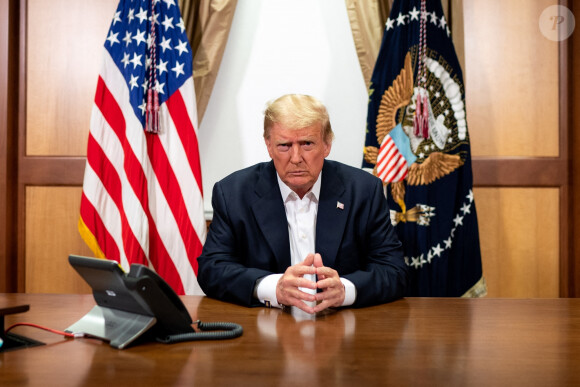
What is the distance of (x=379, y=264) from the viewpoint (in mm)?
2004

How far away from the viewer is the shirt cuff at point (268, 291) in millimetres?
1672

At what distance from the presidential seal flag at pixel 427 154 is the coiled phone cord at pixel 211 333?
6.42 ft

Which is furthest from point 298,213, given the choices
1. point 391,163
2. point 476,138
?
point 476,138

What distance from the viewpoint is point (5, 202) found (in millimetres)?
3600

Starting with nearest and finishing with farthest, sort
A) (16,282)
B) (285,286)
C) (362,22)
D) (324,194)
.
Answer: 1. (285,286)
2. (324,194)
3. (362,22)
4. (16,282)

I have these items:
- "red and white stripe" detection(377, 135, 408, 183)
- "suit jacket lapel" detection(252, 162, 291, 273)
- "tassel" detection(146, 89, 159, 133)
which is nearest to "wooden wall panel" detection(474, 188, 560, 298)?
"red and white stripe" detection(377, 135, 408, 183)

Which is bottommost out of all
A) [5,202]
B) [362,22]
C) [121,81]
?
[5,202]


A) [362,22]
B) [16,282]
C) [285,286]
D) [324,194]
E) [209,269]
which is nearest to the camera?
[285,286]

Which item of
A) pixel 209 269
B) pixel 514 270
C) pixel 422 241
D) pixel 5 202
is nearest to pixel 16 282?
pixel 5 202

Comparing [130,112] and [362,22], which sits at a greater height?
[362,22]

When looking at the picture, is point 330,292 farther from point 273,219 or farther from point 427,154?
point 427,154

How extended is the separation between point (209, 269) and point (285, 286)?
391 mm

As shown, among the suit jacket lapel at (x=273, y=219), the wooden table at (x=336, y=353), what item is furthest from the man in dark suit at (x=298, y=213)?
the wooden table at (x=336, y=353)

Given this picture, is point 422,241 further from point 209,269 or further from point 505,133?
point 209,269
